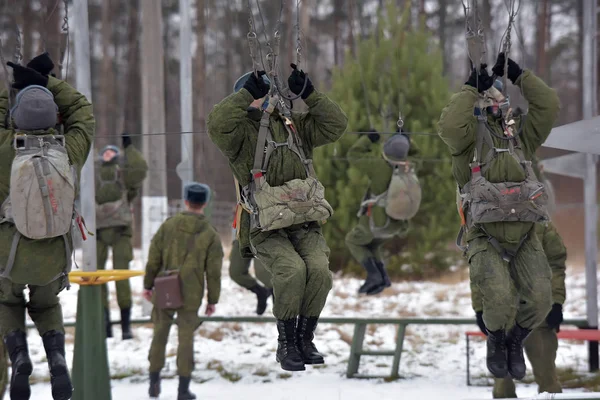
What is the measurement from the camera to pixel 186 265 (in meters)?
7.39

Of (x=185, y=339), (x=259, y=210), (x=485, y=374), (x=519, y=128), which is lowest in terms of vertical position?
(x=485, y=374)

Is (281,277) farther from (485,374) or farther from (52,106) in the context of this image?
(485,374)

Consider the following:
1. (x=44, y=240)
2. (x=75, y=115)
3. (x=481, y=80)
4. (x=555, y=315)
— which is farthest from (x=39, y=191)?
(x=555, y=315)

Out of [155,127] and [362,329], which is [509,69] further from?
[155,127]

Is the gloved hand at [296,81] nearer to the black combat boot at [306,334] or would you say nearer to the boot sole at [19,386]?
the black combat boot at [306,334]

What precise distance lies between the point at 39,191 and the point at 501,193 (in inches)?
109

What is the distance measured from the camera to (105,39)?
23203 millimetres

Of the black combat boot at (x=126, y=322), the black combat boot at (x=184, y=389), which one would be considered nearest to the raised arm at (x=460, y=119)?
the black combat boot at (x=184, y=389)

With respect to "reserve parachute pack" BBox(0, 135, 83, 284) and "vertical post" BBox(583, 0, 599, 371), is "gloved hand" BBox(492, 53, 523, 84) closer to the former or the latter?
"reserve parachute pack" BBox(0, 135, 83, 284)

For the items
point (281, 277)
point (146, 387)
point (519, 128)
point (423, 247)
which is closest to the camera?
point (281, 277)

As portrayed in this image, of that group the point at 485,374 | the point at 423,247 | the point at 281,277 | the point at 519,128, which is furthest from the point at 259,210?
the point at 423,247

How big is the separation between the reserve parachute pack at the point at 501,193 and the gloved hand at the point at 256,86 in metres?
1.39

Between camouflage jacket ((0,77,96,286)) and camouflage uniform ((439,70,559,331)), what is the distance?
222 cm

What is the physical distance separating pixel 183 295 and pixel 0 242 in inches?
115
